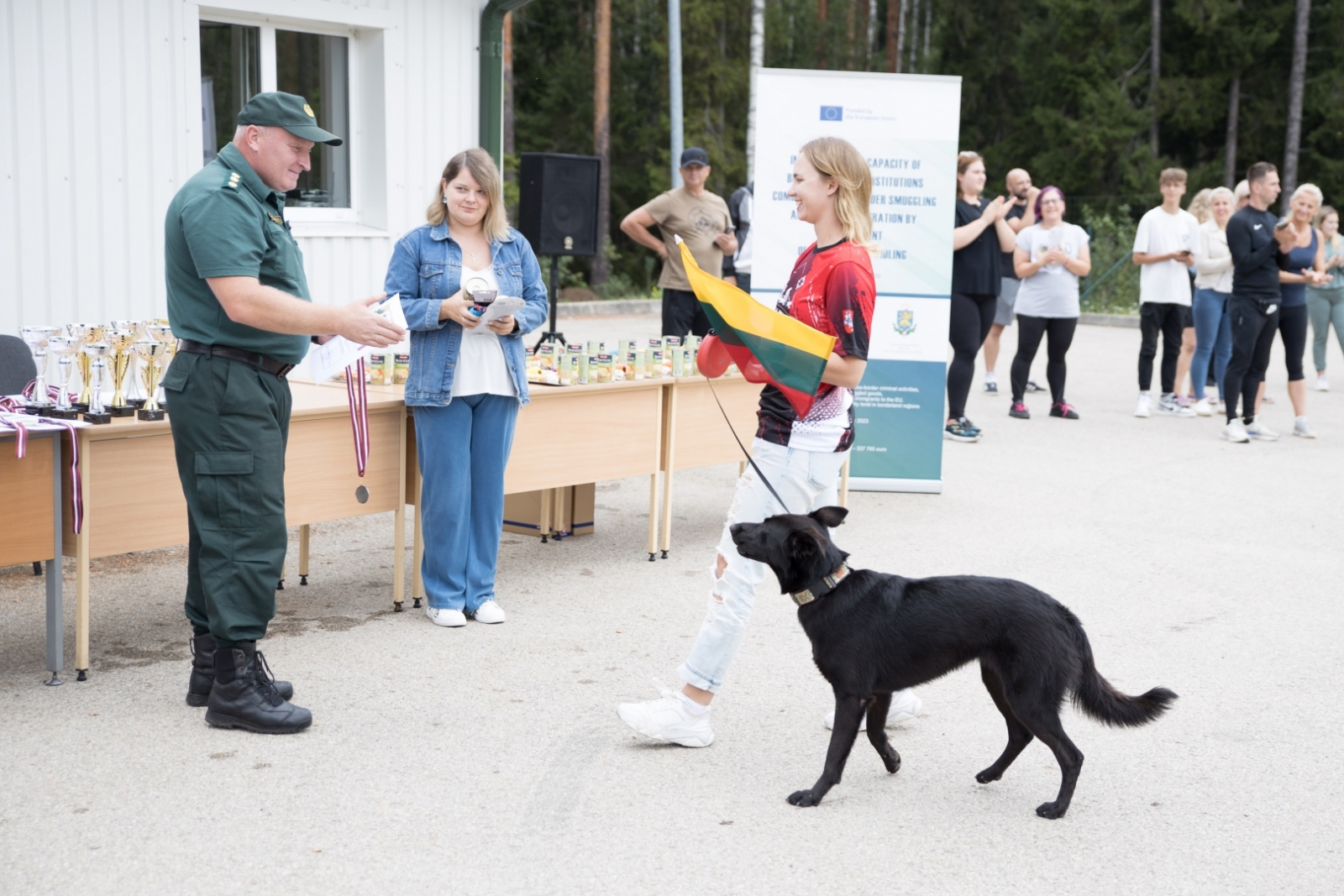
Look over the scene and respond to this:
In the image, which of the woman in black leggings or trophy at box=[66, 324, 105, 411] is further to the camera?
the woman in black leggings

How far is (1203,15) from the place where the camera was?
30172 millimetres

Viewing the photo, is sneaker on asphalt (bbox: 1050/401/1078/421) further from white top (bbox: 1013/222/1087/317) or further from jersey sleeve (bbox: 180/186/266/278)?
jersey sleeve (bbox: 180/186/266/278)

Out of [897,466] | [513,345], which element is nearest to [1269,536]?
[897,466]

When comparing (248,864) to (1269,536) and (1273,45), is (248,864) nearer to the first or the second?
(1269,536)

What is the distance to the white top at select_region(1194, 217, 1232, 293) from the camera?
1077 centimetres

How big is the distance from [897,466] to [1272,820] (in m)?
4.73

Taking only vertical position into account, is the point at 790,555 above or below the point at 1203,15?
below

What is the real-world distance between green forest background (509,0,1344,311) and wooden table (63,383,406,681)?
2233 centimetres

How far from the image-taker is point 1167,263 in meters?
11.0

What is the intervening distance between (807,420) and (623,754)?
115 centimetres

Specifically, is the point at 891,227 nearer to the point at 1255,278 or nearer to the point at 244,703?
the point at 1255,278

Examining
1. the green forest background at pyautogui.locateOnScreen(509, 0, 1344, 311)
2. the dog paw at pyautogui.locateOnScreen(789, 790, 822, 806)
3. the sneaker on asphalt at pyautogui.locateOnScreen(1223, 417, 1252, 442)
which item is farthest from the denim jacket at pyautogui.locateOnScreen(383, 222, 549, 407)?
the green forest background at pyautogui.locateOnScreen(509, 0, 1344, 311)

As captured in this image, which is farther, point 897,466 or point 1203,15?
point 1203,15

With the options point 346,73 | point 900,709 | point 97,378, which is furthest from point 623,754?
point 346,73
